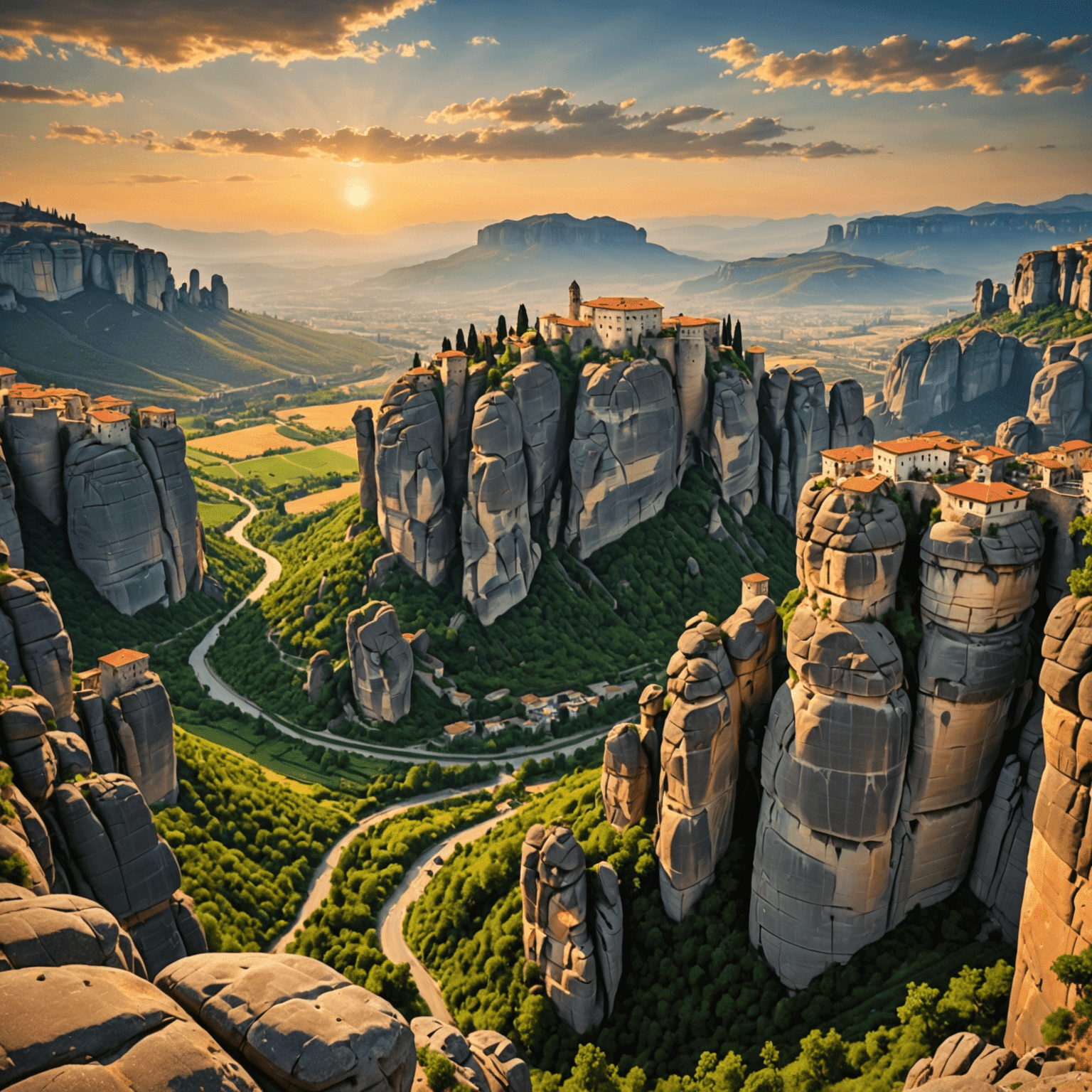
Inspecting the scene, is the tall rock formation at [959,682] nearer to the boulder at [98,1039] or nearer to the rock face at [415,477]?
the boulder at [98,1039]

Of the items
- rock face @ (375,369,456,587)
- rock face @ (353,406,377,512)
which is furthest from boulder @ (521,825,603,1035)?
Result: rock face @ (353,406,377,512)

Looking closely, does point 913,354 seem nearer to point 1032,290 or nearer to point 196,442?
point 1032,290

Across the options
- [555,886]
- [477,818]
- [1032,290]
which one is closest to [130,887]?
[555,886]

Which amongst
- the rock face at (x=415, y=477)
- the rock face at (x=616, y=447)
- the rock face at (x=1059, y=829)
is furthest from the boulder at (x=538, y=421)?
the rock face at (x=1059, y=829)

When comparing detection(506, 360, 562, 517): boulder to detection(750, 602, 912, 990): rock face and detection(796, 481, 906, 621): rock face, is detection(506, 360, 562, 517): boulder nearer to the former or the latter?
detection(750, 602, 912, 990): rock face

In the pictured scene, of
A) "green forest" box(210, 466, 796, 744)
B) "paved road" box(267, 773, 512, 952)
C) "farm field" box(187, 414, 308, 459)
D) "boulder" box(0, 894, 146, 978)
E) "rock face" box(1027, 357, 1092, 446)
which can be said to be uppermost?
"boulder" box(0, 894, 146, 978)

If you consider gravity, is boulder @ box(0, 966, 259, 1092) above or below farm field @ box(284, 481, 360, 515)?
above
